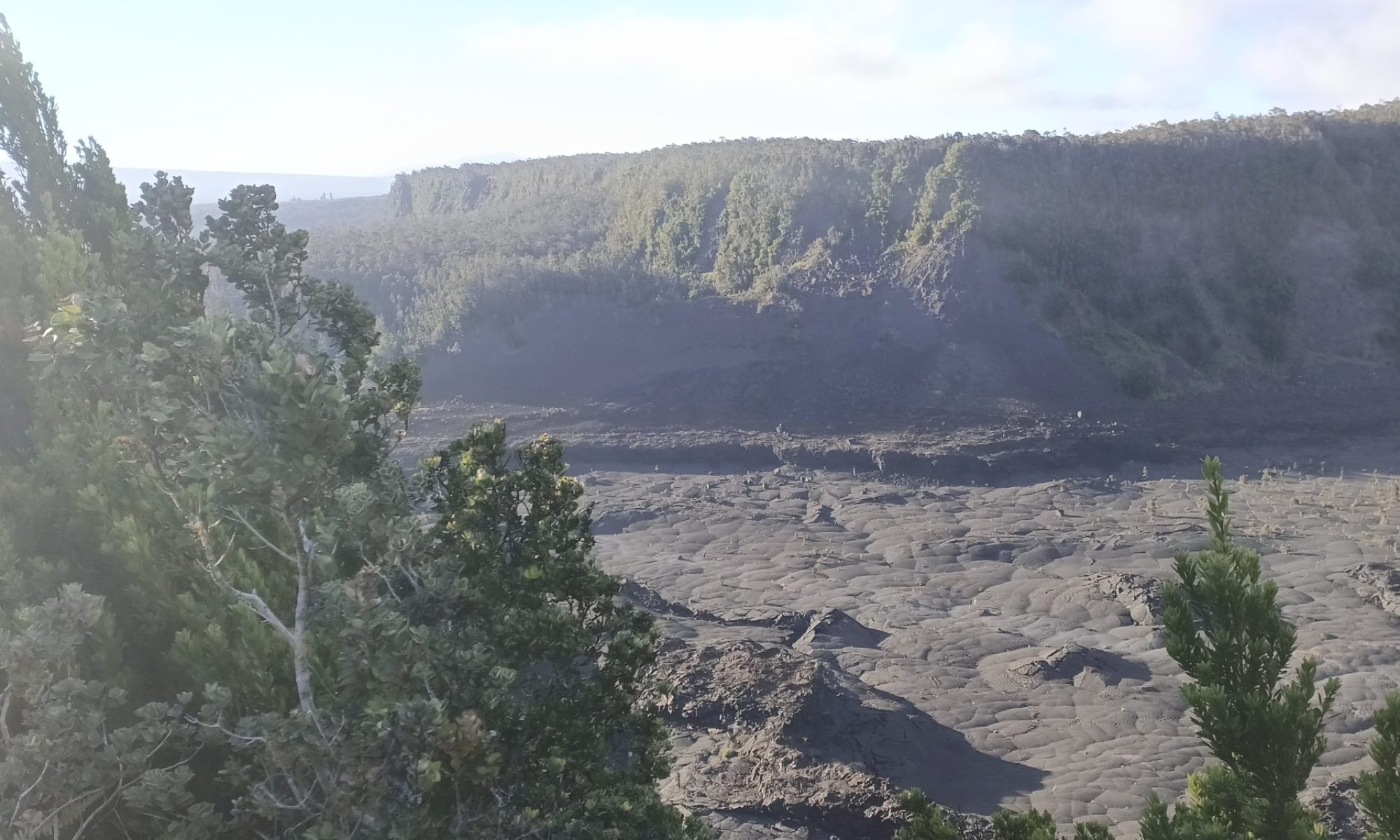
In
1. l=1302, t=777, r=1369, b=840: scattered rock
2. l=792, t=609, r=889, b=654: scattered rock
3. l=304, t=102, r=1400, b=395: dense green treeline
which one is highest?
l=304, t=102, r=1400, b=395: dense green treeline

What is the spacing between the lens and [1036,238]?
3925 centimetres

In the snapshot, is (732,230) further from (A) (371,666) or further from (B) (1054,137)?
(A) (371,666)

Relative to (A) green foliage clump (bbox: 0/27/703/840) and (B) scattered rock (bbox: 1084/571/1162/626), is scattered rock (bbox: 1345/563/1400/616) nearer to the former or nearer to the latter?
(B) scattered rock (bbox: 1084/571/1162/626)

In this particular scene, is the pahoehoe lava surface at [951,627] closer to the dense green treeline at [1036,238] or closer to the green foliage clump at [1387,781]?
the green foliage clump at [1387,781]

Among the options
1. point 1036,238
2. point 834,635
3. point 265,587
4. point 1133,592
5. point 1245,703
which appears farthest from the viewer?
point 1036,238

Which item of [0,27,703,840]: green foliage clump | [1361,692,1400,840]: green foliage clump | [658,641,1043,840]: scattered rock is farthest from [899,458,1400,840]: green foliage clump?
[658,641,1043,840]: scattered rock

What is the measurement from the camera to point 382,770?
4.57 meters

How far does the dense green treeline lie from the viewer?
37312 millimetres

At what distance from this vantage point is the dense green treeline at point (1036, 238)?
37.3m

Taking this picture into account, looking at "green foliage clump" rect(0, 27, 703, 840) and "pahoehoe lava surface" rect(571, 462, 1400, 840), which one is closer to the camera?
"green foliage clump" rect(0, 27, 703, 840)

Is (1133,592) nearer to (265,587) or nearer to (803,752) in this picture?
(803,752)

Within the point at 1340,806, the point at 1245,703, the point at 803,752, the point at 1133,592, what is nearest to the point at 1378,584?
the point at 1133,592

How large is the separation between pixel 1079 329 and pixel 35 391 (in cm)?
3413

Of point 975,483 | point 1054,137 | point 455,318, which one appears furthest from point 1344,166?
point 455,318
